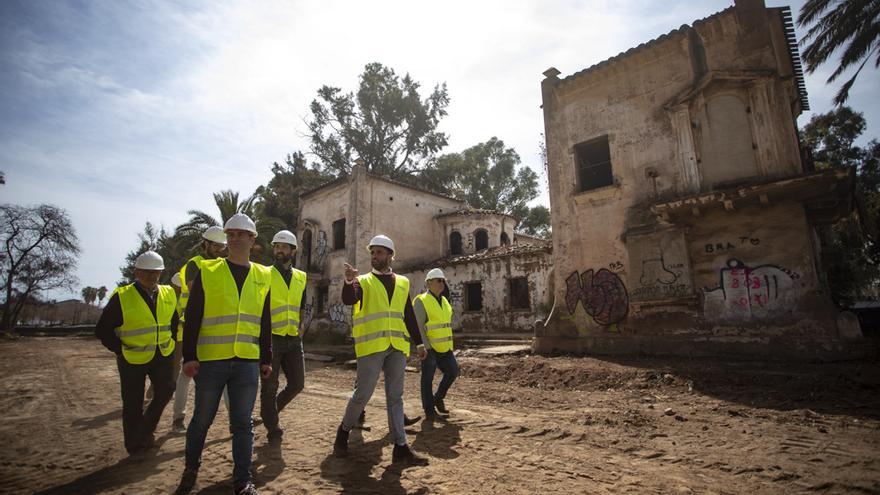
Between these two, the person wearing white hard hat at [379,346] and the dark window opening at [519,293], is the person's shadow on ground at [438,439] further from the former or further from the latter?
the dark window opening at [519,293]

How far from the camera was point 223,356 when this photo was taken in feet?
9.23

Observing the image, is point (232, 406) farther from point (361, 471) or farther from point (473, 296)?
point (473, 296)

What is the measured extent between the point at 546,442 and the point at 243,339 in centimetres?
287

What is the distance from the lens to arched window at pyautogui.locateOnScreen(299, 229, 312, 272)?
22719 mm

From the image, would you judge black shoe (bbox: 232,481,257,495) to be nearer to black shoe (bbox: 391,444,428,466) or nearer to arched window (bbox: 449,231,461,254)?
black shoe (bbox: 391,444,428,466)

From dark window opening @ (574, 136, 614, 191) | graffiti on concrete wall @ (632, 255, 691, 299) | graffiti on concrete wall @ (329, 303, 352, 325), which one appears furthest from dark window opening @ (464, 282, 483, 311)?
graffiti on concrete wall @ (632, 255, 691, 299)

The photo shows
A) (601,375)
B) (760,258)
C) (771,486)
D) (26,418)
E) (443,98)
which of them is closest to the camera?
(771,486)

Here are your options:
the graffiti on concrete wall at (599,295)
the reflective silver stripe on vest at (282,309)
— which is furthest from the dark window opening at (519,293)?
the reflective silver stripe on vest at (282,309)

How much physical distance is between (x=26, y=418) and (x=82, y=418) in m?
0.66

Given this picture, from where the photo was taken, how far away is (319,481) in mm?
3057

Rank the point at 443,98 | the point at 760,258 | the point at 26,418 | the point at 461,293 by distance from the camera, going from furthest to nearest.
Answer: the point at 443,98 → the point at 461,293 → the point at 760,258 → the point at 26,418

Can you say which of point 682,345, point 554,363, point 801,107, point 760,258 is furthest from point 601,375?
point 801,107

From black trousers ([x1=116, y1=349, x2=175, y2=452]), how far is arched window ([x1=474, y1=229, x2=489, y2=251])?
18.4m

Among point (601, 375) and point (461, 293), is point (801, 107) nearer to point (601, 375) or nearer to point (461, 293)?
point (601, 375)
